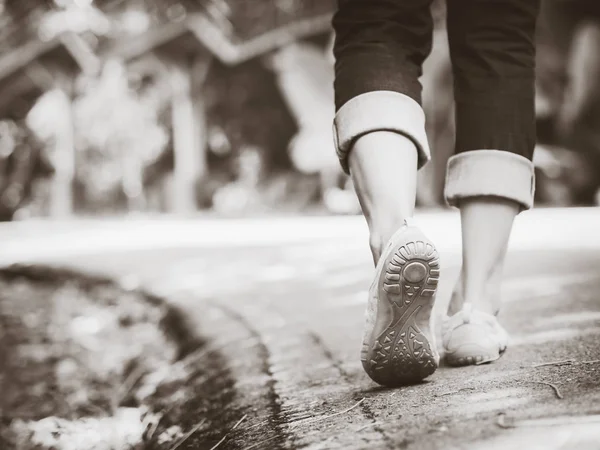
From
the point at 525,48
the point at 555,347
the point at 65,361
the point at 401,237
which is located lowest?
the point at 65,361

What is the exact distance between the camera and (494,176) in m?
1.25

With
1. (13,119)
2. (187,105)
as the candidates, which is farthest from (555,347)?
(13,119)

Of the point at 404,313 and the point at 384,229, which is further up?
the point at 384,229

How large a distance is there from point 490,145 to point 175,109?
330 inches

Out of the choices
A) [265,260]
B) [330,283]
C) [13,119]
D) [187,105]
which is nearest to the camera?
[330,283]

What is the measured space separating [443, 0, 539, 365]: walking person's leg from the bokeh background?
5.82 m

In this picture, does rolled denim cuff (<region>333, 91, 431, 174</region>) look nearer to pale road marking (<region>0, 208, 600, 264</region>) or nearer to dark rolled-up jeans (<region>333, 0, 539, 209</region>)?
dark rolled-up jeans (<region>333, 0, 539, 209</region>)

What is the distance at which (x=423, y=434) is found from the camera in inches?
32.3

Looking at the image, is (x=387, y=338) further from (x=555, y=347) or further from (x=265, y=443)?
(x=555, y=347)

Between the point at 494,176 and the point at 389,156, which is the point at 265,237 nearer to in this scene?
the point at 494,176

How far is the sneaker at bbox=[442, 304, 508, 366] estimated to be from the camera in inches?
48.1

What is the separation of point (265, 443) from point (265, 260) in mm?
2573

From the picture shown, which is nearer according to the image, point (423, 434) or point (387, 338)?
point (423, 434)

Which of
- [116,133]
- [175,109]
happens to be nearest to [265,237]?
[175,109]
